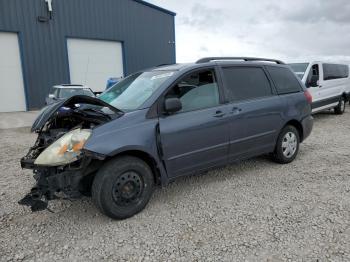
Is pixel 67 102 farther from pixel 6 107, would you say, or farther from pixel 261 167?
pixel 6 107

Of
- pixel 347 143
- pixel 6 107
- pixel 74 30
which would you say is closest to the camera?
pixel 347 143

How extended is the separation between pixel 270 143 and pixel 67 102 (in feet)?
9.99

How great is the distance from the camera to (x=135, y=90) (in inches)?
147

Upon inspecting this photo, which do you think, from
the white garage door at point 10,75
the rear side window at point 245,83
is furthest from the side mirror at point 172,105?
the white garage door at point 10,75

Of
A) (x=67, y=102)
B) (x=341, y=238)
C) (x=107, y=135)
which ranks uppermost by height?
(x=67, y=102)

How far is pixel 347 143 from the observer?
609cm

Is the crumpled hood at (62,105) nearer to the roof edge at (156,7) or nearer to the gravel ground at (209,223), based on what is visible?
the gravel ground at (209,223)

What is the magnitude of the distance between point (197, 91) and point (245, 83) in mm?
931

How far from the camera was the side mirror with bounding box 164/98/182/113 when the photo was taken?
314 cm

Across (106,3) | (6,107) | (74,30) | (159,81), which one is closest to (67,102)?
(159,81)

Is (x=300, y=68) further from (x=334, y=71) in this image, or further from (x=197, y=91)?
(x=197, y=91)

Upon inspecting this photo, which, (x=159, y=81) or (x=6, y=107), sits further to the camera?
(x=6, y=107)

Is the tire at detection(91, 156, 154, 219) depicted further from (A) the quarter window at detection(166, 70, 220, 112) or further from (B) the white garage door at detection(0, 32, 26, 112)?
(B) the white garage door at detection(0, 32, 26, 112)

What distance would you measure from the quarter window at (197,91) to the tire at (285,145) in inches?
60.8
